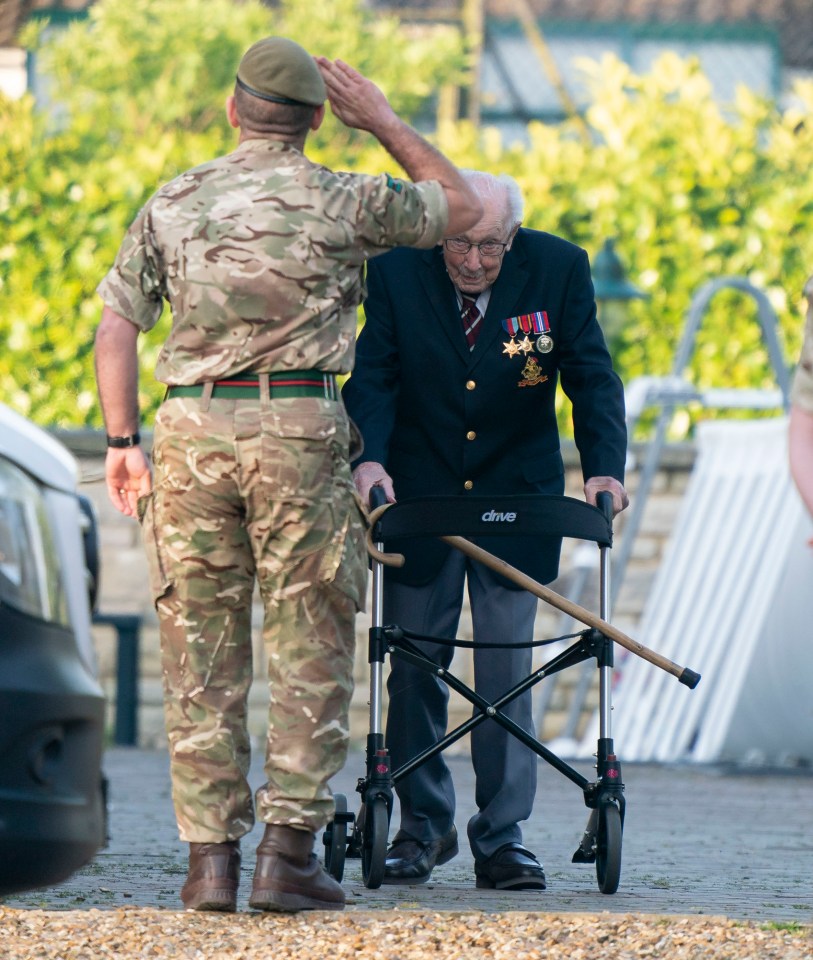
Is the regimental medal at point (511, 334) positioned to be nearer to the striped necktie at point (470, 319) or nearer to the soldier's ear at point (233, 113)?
the striped necktie at point (470, 319)

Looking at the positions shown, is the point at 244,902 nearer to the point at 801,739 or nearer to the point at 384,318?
the point at 384,318

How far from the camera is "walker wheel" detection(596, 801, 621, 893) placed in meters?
4.94

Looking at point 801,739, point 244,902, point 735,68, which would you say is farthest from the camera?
point 735,68

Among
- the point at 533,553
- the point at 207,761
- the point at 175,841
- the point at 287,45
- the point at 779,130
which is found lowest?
the point at 175,841

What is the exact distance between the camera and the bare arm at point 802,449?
3916mm

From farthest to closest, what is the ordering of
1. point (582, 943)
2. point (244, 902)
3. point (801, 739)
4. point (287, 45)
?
point (801, 739)
point (244, 902)
point (287, 45)
point (582, 943)

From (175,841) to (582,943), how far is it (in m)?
2.36

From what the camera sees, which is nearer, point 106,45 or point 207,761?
point 207,761

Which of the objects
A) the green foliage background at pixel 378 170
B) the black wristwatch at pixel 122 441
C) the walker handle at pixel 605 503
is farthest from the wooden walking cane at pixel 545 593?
the green foliage background at pixel 378 170

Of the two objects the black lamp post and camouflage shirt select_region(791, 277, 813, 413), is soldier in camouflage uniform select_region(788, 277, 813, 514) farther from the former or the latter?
the black lamp post

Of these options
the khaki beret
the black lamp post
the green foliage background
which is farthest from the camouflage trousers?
the green foliage background

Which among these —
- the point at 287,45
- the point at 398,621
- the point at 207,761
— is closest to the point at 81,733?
the point at 207,761

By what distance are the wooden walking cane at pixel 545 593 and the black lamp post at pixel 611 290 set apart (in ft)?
21.2

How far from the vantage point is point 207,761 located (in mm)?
4348
